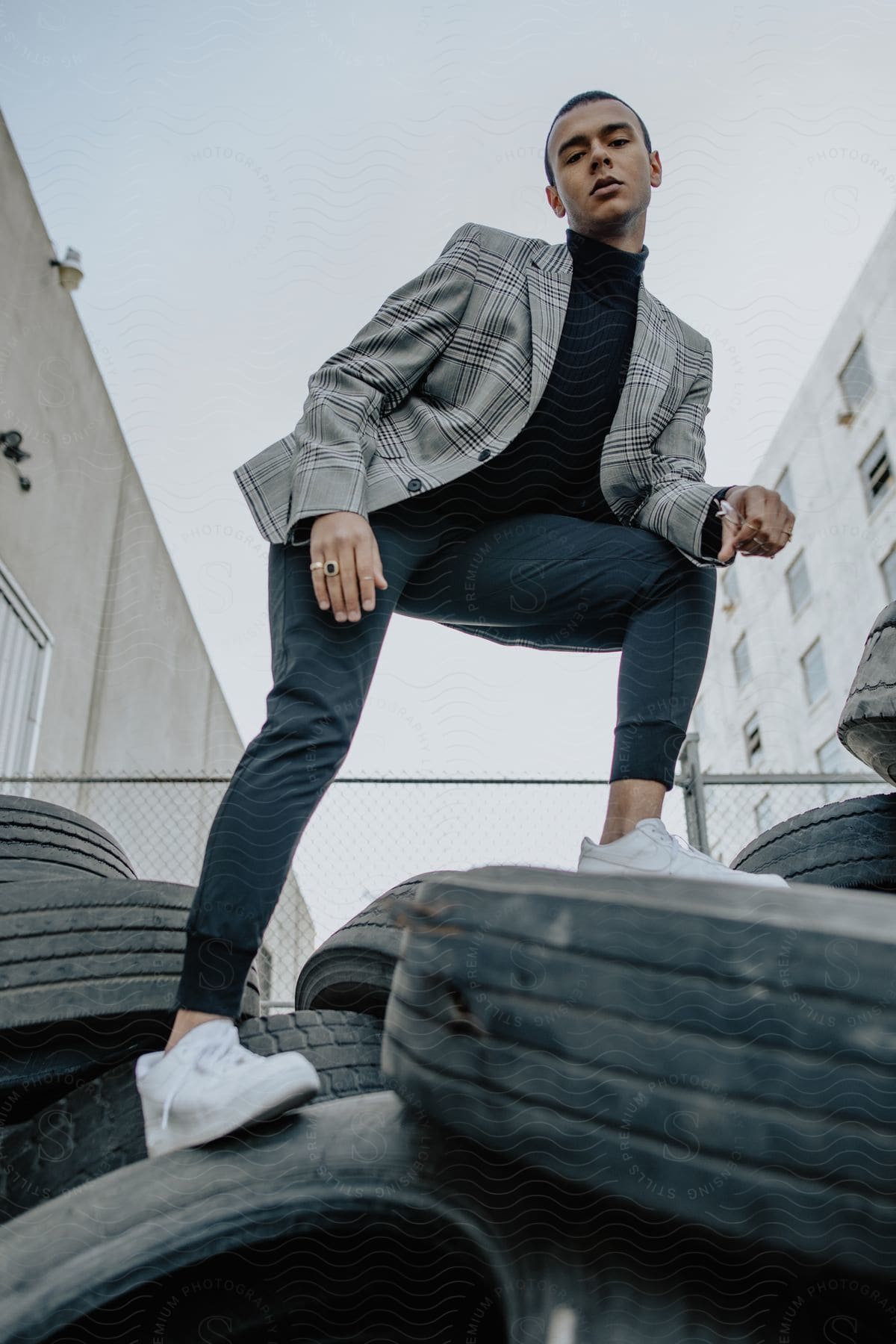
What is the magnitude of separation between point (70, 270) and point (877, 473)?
10186mm

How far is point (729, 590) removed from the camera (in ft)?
61.1

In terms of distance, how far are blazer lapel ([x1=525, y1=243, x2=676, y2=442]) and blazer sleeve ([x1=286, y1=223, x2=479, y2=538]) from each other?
0.24ft

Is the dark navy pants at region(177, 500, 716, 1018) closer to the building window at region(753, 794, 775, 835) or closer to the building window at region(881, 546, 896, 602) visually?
the building window at region(753, 794, 775, 835)

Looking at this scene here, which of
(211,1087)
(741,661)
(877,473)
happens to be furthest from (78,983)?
(741,661)

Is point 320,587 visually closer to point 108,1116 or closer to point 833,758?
point 108,1116

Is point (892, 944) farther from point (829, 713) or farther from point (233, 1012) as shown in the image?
point (829, 713)

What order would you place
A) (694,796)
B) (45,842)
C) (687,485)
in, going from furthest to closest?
(694,796), (45,842), (687,485)

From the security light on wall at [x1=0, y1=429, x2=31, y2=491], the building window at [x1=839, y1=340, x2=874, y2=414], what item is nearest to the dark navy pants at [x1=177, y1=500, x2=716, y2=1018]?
the security light on wall at [x1=0, y1=429, x2=31, y2=491]

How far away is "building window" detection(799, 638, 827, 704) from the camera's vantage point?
15.2 m

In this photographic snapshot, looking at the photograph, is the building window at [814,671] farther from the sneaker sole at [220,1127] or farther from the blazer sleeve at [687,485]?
the sneaker sole at [220,1127]

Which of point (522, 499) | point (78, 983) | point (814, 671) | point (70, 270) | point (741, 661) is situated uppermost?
point (741, 661)

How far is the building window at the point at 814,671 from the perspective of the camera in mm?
15164

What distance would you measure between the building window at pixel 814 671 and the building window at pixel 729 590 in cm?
239

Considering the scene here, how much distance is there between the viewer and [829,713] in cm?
1499
